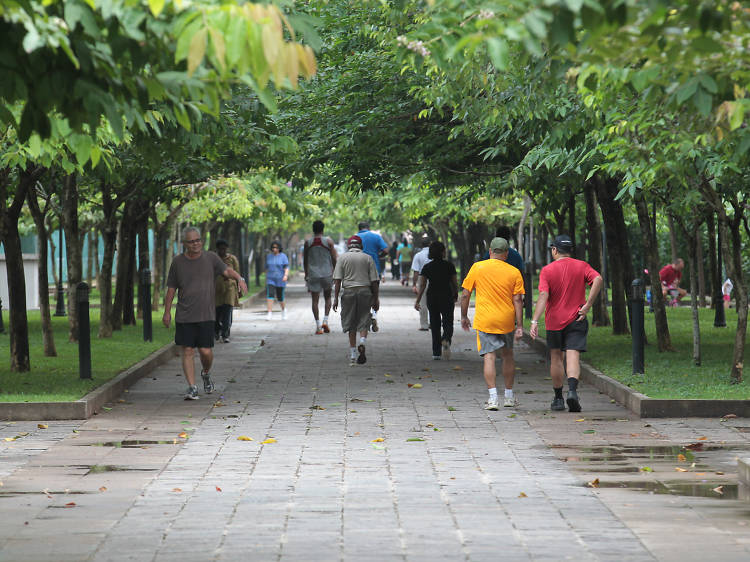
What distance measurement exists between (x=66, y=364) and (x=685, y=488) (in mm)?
10056

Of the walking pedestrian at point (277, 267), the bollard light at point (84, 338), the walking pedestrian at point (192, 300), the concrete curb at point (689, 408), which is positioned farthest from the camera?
the walking pedestrian at point (277, 267)

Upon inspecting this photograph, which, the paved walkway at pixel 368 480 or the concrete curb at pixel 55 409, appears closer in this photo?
the paved walkway at pixel 368 480

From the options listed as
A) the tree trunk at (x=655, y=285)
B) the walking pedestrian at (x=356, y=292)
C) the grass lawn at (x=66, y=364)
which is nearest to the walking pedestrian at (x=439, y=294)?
the walking pedestrian at (x=356, y=292)

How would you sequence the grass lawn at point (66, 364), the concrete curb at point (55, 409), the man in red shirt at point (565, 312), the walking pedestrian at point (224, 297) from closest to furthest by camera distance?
1. the concrete curb at point (55, 409)
2. the man in red shirt at point (565, 312)
3. the grass lawn at point (66, 364)
4. the walking pedestrian at point (224, 297)

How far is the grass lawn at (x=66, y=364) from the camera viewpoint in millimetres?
12477

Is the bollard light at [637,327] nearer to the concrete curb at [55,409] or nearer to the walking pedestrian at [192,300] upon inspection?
the walking pedestrian at [192,300]

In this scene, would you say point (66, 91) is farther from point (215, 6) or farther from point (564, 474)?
point (564, 474)

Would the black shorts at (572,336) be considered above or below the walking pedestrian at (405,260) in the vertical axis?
below

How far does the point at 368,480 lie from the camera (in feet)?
26.7

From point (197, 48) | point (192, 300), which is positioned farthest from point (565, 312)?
point (197, 48)

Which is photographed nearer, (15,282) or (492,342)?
(492,342)

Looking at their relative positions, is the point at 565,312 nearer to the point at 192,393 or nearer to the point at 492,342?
the point at 492,342

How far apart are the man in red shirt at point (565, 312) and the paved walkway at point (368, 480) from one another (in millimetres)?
436

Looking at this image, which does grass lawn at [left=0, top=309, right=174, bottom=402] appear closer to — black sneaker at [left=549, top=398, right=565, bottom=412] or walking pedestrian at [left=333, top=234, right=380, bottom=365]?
walking pedestrian at [left=333, top=234, right=380, bottom=365]
